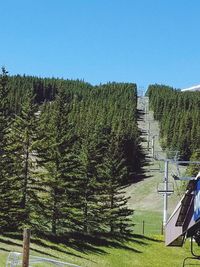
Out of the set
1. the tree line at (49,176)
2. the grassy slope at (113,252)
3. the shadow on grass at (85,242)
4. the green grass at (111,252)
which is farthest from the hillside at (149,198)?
the green grass at (111,252)

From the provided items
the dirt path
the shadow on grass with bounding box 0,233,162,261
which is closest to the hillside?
the dirt path

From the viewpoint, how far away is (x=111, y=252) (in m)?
48.2

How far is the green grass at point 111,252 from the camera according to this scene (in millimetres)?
41312

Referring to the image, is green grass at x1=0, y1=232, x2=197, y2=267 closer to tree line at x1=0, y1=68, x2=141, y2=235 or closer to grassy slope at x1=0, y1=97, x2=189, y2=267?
grassy slope at x1=0, y1=97, x2=189, y2=267

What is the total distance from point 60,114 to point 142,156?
278ft

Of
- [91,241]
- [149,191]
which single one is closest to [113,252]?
[91,241]

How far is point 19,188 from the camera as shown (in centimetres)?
4744

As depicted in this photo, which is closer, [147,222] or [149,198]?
[147,222]

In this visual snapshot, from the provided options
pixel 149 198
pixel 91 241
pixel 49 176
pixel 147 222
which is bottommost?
pixel 147 222

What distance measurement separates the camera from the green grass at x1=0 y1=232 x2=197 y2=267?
136 feet

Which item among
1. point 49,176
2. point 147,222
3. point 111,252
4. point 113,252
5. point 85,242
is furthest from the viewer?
point 147,222

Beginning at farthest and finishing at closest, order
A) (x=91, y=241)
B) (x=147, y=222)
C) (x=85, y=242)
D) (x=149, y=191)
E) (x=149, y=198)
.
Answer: (x=149, y=191)
(x=149, y=198)
(x=147, y=222)
(x=91, y=241)
(x=85, y=242)

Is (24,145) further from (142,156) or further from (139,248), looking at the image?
(142,156)

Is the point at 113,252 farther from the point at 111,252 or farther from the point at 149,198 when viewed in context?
the point at 149,198
